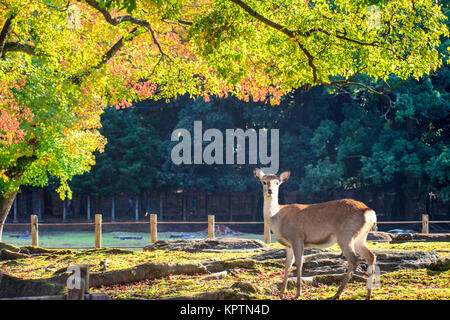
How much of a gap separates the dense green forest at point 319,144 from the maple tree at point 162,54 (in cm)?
1889

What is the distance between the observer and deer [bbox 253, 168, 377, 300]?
26.8 ft

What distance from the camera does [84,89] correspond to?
16.0 meters


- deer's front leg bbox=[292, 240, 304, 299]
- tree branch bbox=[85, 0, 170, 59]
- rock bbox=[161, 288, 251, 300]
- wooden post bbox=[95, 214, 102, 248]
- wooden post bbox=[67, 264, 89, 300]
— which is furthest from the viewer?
wooden post bbox=[95, 214, 102, 248]

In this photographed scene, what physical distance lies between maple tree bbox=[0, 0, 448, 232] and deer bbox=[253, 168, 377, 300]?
3.62 m

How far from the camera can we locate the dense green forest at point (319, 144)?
108ft

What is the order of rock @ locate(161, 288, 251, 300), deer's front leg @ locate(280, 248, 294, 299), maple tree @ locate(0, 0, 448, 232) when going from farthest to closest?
maple tree @ locate(0, 0, 448, 232), deer's front leg @ locate(280, 248, 294, 299), rock @ locate(161, 288, 251, 300)

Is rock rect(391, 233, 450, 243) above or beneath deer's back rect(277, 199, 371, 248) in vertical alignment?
beneath

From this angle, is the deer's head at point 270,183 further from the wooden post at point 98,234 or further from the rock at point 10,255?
the wooden post at point 98,234

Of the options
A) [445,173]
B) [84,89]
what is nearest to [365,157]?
[445,173]

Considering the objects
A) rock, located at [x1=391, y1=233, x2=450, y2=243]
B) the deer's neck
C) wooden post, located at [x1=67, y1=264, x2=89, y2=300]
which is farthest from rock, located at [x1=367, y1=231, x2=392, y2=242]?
wooden post, located at [x1=67, y1=264, x2=89, y2=300]

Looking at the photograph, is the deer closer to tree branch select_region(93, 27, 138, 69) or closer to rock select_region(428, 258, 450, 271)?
rock select_region(428, 258, 450, 271)

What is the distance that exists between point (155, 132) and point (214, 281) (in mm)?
33084

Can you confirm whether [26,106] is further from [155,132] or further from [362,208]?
[155,132]
